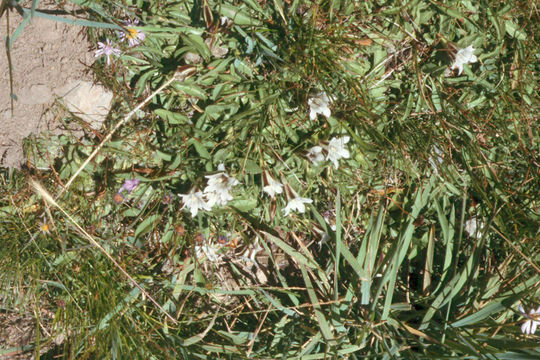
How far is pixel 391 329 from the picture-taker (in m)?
2.69

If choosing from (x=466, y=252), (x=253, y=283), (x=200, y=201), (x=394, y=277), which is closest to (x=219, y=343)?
(x=253, y=283)

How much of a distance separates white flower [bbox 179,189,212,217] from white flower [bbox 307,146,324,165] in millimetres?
617

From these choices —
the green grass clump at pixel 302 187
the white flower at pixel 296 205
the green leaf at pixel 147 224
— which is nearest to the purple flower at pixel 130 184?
the green grass clump at pixel 302 187

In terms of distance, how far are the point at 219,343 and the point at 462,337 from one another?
4.47ft

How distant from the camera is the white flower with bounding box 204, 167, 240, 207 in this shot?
8.11 ft

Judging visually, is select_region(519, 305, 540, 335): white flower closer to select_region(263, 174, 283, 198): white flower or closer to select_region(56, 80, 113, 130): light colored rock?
select_region(263, 174, 283, 198): white flower

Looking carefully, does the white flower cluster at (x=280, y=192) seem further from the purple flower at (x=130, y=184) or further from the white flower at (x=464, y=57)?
the white flower at (x=464, y=57)

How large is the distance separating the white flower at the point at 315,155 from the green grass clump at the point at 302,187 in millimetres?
44

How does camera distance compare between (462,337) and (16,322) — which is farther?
(16,322)

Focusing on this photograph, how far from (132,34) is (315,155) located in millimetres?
1178

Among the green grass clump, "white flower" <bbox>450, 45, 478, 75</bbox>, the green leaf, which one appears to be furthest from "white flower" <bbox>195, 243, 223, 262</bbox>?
"white flower" <bbox>450, 45, 478, 75</bbox>

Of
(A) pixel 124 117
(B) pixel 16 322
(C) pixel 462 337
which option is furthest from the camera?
(B) pixel 16 322

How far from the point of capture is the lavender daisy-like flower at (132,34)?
2.48 m

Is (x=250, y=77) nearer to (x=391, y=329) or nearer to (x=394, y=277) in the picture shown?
(x=394, y=277)
